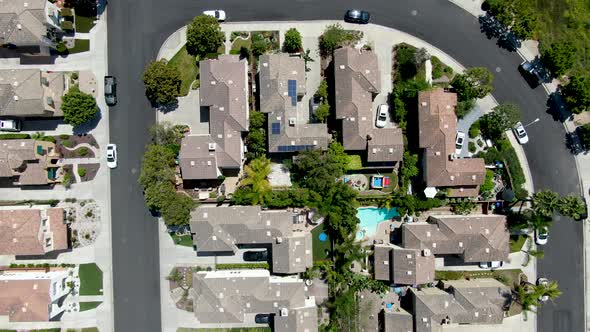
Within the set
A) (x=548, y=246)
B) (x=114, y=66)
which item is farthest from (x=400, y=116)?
(x=114, y=66)

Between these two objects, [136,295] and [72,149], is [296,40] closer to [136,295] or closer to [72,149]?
[72,149]

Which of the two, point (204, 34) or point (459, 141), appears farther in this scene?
point (459, 141)

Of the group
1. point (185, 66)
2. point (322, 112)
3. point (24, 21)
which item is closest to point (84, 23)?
point (24, 21)

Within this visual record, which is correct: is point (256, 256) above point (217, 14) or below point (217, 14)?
below

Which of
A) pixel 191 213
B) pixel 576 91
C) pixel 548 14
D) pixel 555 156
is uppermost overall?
pixel 548 14

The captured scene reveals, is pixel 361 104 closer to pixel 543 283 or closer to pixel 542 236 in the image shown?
pixel 542 236

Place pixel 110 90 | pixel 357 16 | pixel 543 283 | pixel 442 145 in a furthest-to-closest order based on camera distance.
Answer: pixel 543 283, pixel 110 90, pixel 357 16, pixel 442 145
